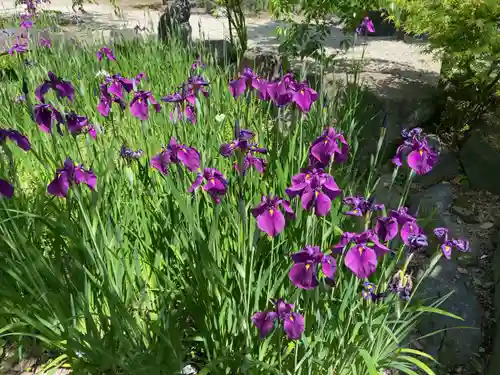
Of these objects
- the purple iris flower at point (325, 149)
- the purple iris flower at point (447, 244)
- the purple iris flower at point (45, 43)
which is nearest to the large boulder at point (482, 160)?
the purple iris flower at point (447, 244)

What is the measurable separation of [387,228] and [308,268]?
29 centimetres

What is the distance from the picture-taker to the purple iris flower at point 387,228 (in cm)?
128

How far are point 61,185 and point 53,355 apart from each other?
990mm

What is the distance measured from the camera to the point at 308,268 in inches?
46.6

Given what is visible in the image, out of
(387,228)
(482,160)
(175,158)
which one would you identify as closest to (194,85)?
(175,158)

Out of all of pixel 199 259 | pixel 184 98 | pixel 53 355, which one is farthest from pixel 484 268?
pixel 53 355

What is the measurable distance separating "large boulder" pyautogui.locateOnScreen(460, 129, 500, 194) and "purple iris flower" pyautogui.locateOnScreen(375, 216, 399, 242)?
2171 millimetres

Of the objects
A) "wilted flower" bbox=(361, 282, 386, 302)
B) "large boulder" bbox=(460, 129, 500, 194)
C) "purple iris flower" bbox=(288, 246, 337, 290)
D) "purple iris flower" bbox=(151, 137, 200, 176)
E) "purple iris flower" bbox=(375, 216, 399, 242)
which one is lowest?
"large boulder" bbox=(460, 129, 500, 194)

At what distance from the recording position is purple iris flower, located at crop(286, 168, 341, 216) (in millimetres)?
1235

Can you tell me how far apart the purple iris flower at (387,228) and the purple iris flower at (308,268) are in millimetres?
207

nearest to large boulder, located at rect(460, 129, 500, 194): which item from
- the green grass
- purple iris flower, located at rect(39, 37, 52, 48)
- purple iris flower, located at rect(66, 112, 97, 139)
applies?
the green grass

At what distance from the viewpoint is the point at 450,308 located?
7.43 ft

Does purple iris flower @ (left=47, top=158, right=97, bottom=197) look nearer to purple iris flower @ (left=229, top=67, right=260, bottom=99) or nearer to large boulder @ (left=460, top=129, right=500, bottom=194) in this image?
purple iris flower @ (left=229, top=67, right=260, bottom=99)

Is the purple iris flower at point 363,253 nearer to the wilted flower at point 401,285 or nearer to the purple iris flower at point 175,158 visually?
the wilted flower at point 401,285
